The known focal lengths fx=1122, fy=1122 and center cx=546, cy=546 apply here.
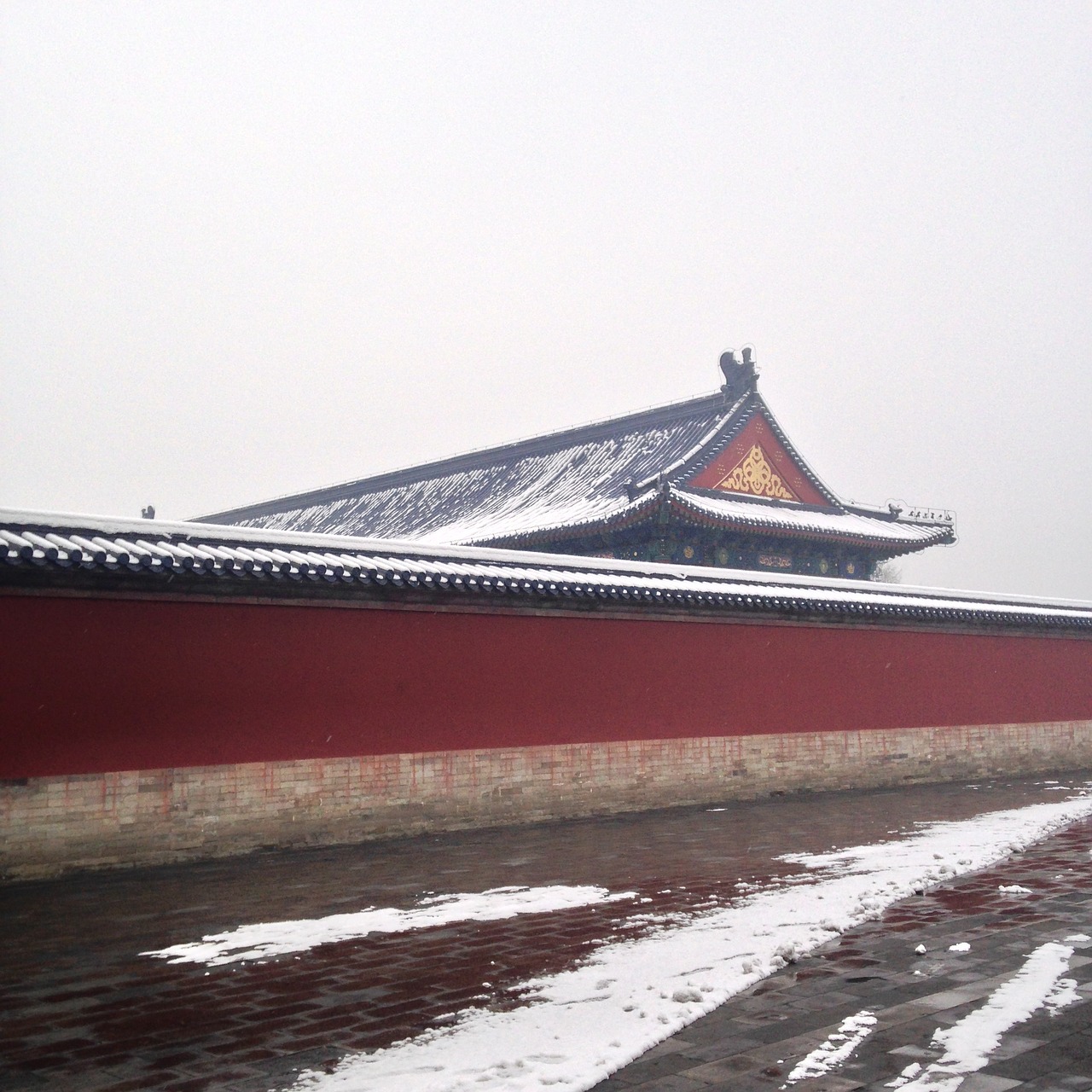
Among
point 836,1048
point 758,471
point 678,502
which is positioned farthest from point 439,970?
point 758,471

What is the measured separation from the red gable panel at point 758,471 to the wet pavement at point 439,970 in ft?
38.5

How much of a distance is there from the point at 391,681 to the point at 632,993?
6.22 m

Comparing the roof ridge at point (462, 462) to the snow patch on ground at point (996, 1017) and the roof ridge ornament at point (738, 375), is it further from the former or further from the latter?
the snow patch on ground at point (996, 1017)

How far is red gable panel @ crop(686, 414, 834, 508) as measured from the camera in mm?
20828

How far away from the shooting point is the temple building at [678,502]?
19.0m

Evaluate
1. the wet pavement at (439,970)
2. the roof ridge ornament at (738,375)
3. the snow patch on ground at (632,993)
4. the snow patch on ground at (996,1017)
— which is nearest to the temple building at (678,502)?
the roof ridge ornament at (738,375)

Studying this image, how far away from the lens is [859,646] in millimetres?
15320

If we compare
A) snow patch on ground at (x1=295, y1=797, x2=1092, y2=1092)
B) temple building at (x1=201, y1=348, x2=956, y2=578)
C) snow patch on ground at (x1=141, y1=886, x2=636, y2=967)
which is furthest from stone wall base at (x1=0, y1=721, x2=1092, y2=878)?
temple building at (x1=201, y1=348, x2=956, y2=578)

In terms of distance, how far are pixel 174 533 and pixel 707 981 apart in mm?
6744

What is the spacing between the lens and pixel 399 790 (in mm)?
10688

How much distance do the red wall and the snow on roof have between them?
225 mm

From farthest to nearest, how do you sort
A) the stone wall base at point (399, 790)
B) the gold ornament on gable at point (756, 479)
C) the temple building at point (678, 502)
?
the gold ornament on gable at point (756, 479) < the temple building at point (678, 502) < the stone wall base at point (399, 790)

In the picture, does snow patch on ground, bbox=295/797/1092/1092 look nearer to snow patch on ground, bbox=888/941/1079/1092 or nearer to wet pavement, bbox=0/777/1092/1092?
wet pavement, bbox=0/777/1092/1092

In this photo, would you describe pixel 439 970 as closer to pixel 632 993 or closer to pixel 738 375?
pixel 632 993
